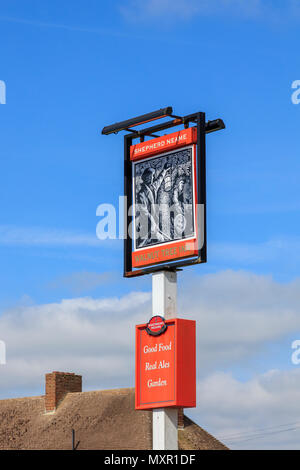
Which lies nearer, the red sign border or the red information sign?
the red information sign

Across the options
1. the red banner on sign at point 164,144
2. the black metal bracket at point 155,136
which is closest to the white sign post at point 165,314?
the black metal bracket at point 155,136

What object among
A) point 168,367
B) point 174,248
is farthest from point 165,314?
point 174,248

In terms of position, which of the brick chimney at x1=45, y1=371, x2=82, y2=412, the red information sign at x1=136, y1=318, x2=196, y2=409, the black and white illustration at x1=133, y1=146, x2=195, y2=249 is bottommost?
the red information sign at x1=136, y1=318, x2=196, y2=409

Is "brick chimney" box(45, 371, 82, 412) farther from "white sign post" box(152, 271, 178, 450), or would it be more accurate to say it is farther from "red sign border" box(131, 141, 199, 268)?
"white sign post" box(152, 271, 178, 450)

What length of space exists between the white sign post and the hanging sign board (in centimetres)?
70

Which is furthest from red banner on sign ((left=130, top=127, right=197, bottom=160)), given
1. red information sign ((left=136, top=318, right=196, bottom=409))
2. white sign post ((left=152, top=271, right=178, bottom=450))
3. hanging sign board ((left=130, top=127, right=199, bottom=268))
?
red information sign ((left=136, top=318, right=196, bottom=409))

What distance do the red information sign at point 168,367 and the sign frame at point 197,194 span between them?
206 cm

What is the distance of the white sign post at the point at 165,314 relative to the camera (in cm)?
3209

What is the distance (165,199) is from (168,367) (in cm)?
560

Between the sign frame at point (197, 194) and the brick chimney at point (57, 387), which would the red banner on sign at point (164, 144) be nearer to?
the sign frame at point (197, 194)

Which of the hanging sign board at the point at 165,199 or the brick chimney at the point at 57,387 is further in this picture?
the brick chimney at the point at 57,387

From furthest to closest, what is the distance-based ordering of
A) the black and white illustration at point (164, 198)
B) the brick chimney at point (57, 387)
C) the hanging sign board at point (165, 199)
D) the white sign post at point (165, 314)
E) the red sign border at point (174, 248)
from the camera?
the brick chimney at point (57, 387) < the black and white illustration at point (164, 198) < the hanging sign board at point (165, 199) < the red sign border at point (174, 248) < the white sign post at point (165, 314)

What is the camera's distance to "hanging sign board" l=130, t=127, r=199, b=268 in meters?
33.2
